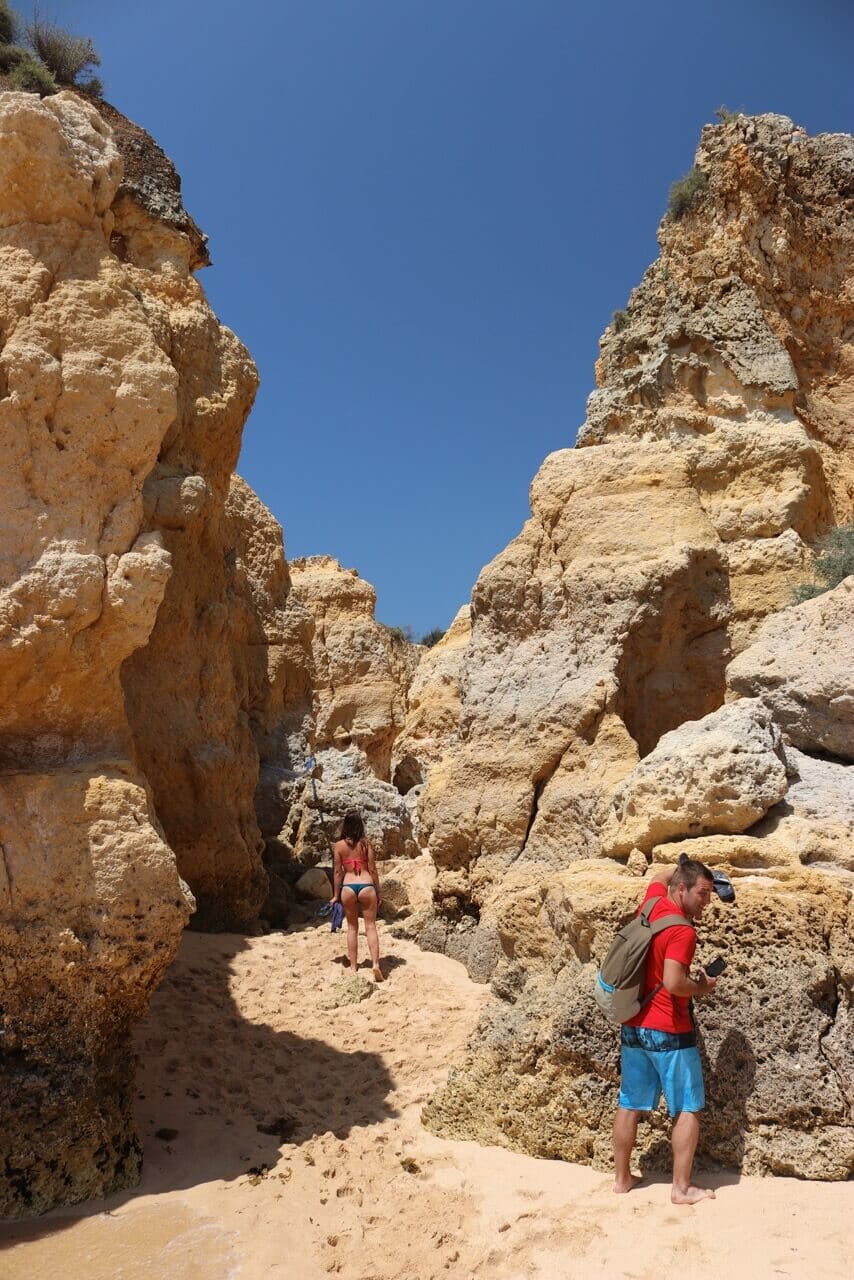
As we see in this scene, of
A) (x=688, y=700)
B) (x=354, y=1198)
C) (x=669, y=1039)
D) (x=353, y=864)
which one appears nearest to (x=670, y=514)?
(x=688, y=700)

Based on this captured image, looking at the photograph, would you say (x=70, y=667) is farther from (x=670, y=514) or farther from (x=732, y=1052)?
(x=670, y=514)

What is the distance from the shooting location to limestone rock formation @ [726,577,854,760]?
200 inches

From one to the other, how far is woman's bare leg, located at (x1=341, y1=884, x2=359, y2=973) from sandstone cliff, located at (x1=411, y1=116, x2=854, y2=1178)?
0.66 meters

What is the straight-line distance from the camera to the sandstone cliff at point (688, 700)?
12.3 feet

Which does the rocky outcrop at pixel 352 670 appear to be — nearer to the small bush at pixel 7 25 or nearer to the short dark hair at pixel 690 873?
the small bush at pixel 7 25

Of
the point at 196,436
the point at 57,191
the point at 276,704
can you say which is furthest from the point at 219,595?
the point at 57,191

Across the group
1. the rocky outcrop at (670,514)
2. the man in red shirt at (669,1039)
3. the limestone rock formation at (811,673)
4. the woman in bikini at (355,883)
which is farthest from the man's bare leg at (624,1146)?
the woman in bikini at (355,883)

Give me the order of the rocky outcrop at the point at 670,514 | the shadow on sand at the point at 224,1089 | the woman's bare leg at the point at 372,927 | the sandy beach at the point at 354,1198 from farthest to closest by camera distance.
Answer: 1. the rocky outcrop at the point at 670,514
2. the woman's bare leg at the point at 372,927
3. the shadow on sand at the point at 224,1089
4. the sandy beach at the point at 354,1198

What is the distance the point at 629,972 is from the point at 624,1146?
2.07 feet

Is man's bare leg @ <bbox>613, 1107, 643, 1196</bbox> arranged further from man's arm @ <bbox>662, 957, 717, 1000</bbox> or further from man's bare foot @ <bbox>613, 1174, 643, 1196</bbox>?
man's arm @ <bbox>662, 957, 717, 1000</bbox>

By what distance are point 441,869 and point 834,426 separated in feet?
21.0

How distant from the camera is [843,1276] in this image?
2.79 m

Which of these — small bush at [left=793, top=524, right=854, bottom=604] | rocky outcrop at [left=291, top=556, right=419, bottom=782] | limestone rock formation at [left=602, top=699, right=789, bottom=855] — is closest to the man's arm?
limestone rock formation at [left=602, top=699, right=789, bottom=855]

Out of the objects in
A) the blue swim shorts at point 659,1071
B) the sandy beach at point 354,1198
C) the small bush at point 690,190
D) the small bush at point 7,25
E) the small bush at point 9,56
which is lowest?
the sandy beach at point 354,1198
